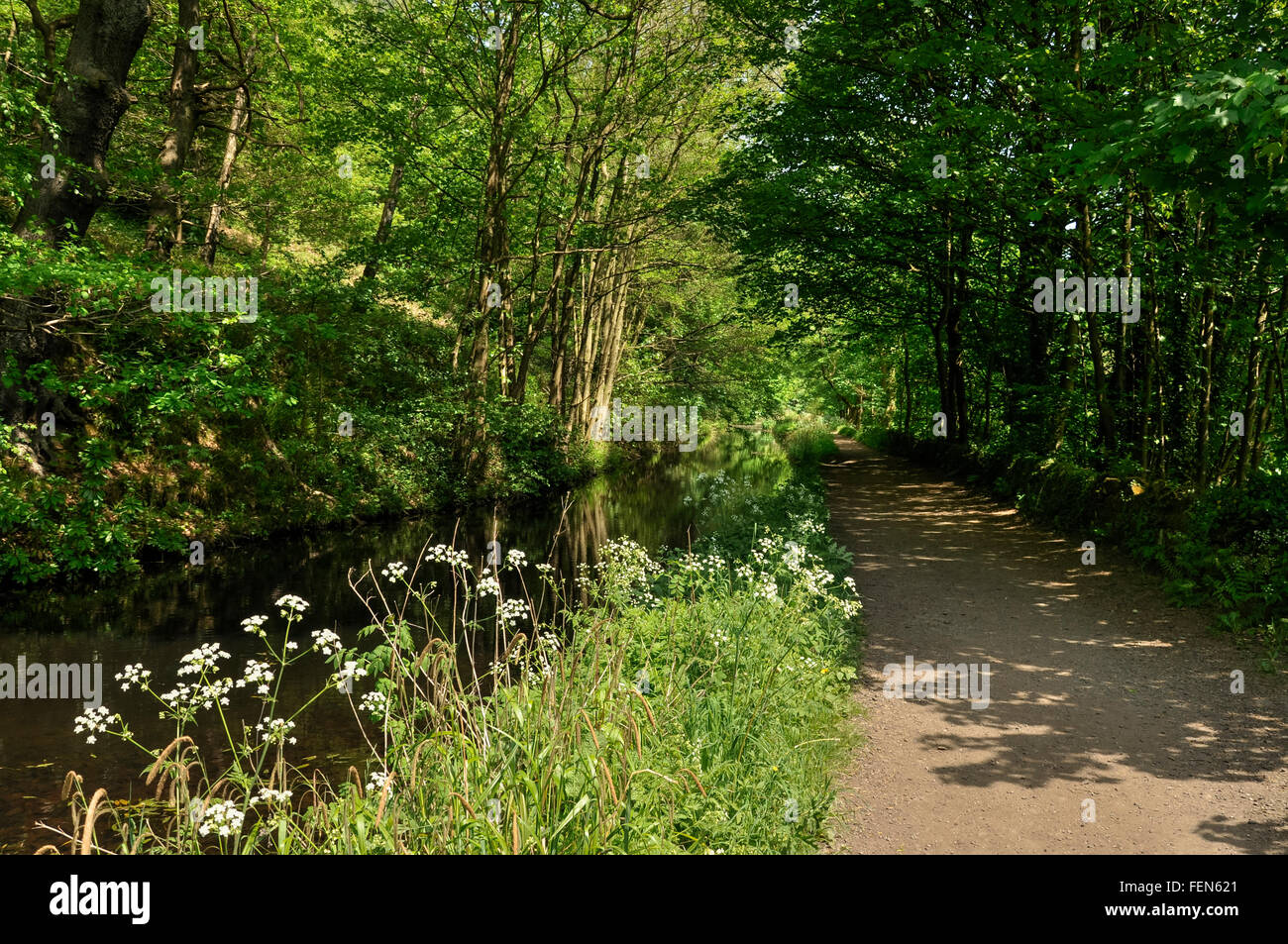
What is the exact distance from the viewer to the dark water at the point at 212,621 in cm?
591

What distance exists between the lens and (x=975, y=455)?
60.9 feet

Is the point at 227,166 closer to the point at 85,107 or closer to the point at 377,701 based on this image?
the point at 85,107

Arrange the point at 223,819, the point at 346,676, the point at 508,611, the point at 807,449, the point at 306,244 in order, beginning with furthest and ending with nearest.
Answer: the point at 807,449, the point at 306,244, the point at 508,611, the point at 346,676, the point at 223,819

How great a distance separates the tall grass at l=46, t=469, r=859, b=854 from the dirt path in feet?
1.67

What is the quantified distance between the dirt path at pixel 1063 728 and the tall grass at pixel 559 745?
508mm

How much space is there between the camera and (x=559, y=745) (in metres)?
3.38

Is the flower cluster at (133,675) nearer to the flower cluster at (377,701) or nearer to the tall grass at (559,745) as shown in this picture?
the tall grass at (559,745)

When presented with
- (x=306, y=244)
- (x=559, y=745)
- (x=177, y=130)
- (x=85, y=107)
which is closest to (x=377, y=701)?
(x=559, y=745)

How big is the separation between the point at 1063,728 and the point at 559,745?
401cm

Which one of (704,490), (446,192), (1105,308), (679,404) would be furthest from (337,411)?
(679,404)

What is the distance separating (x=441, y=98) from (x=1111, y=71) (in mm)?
13835

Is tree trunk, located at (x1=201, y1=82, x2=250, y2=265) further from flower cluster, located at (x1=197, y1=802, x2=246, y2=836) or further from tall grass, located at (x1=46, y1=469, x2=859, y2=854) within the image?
flower cluster, located at (x1=197, y1=802, x2=246, y2=836)

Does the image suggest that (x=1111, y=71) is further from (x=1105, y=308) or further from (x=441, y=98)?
(x=441, y=98)

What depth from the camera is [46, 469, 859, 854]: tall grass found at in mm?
3023
